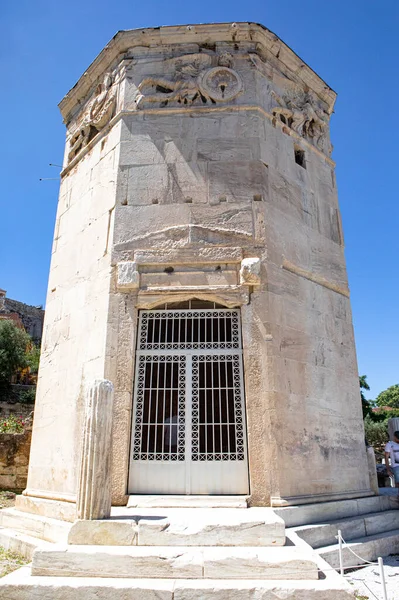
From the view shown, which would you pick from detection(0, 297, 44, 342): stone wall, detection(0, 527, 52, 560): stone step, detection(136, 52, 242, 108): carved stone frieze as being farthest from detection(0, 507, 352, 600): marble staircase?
detection(0, 297, 44, 342): stone wall

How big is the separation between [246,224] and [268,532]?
16.8ft

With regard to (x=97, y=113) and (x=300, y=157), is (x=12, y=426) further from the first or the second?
(x=300, y=157)

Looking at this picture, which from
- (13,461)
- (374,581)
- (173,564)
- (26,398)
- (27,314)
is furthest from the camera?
(27,314)

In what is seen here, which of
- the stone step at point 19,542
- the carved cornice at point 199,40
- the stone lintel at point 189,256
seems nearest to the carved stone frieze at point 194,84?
the carved cornice at point 199,40

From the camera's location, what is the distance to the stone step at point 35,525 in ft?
21.2

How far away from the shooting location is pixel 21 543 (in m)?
6.63

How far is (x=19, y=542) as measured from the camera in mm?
6680

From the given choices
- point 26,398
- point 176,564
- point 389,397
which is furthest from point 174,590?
point 389,397

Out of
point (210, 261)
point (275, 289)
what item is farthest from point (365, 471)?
point (210, 261)

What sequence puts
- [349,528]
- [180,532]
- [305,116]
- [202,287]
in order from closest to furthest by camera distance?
[180,532]
[349,528]
[202,287]
[305,116]

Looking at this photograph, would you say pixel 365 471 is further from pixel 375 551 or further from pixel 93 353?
pixel 93 353

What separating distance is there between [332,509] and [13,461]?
24.7 ft

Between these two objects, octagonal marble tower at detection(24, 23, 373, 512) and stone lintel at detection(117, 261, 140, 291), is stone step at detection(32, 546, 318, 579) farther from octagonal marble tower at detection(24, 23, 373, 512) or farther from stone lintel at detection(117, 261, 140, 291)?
stone lintel at detection(117, 261, 140, 291)

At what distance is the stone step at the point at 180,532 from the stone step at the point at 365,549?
5.15ft
